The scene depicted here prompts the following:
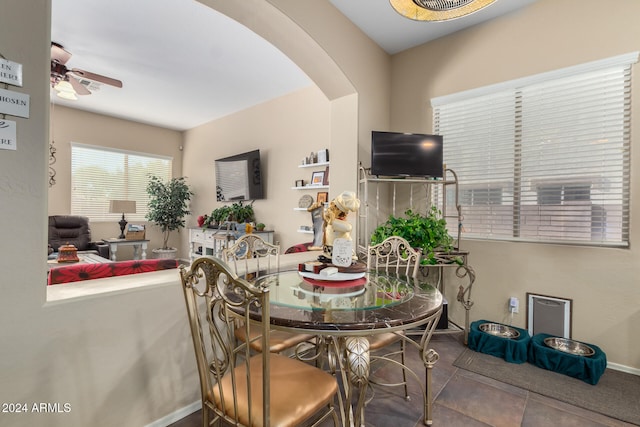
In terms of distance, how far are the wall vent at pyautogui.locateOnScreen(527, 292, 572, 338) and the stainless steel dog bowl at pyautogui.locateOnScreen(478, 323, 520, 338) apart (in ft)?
0.56

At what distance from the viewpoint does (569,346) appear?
2334 millimetres

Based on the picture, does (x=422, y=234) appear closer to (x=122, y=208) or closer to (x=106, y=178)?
(x=122, y=208)

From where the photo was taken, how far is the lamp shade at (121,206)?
5.18 m

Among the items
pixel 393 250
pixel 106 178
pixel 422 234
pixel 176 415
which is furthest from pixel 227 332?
pixel 106 178

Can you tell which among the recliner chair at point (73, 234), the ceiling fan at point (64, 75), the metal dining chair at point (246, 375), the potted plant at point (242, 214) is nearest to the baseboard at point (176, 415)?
the metal dining chair at point (246, 375)

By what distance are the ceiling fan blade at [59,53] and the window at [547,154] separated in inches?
152

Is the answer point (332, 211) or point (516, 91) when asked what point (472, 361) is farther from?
point (516, 91)

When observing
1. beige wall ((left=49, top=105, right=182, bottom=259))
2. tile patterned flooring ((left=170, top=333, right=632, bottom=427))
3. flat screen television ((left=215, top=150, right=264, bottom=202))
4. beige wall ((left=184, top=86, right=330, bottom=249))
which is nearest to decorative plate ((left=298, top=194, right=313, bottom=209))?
beige wall ((left=184, top=86, right=330, bottom=249))

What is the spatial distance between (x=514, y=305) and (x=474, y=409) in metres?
1.21

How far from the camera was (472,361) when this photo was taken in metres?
2.35

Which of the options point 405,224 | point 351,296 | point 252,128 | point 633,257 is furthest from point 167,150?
point 633,257

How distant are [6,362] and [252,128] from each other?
4.33m

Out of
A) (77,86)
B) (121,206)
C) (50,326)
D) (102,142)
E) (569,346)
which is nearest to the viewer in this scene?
(50,326)

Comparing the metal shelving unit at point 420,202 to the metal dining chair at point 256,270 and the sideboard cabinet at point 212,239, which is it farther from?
the sideboard cabinet at point 212,239
